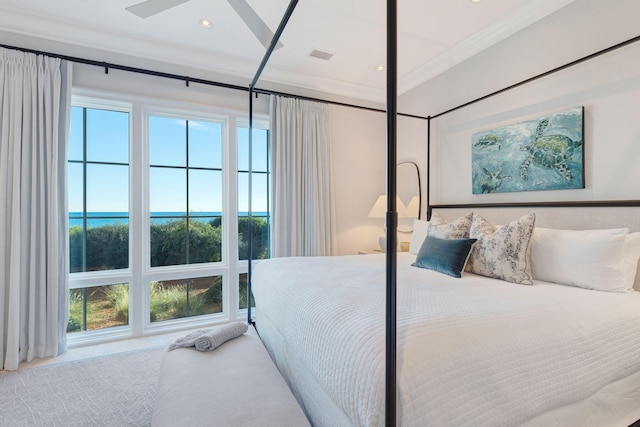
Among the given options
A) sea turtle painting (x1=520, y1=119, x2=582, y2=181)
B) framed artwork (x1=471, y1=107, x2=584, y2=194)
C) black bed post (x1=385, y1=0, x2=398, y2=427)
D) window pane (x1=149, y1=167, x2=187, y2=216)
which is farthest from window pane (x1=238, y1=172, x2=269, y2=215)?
black bed post (x1=385, y1=0, x2=398, y2=427)

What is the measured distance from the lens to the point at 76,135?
271 centimetres

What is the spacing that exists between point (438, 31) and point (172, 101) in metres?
2.47

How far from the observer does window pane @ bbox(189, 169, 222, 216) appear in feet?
10.3

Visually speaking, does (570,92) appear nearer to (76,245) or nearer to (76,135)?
(76,135)

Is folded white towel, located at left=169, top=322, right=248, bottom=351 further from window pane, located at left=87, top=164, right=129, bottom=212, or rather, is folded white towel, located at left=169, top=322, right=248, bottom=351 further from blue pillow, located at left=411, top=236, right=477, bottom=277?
window pane, located at left=87, top=164, right=129, bottom=212

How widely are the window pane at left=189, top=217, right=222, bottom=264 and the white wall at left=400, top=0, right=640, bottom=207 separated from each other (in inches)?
95.3

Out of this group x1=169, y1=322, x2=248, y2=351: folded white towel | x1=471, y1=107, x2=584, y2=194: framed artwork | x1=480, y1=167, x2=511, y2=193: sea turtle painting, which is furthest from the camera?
x1=480, y1=167, x2=511, y2=193: sea turtle painting

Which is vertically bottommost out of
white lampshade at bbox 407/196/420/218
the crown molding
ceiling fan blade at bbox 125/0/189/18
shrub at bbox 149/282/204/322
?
shrub at bbox 149/282/204/322

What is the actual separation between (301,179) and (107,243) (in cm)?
194

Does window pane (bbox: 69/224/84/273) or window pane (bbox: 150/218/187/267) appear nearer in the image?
window pane (bbox: 69/224/84/273)

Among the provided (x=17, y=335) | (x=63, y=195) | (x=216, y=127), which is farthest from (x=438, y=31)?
(x=17, y=335)

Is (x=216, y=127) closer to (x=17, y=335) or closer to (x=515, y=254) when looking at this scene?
(x=17, y=335)

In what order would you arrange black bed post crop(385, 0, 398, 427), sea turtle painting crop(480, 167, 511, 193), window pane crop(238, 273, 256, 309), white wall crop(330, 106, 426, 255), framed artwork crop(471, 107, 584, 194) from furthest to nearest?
white wall crop(330, 106, 426, 255)
window pane crop(238, 273, 256, 309)
sea turtle painting crop(480, 167, 511, 193)
framed artwork crop(471, 107, 584, 194)
black bed post crop(385, 0, 398, 427)

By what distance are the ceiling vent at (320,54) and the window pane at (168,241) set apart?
2.09 m
